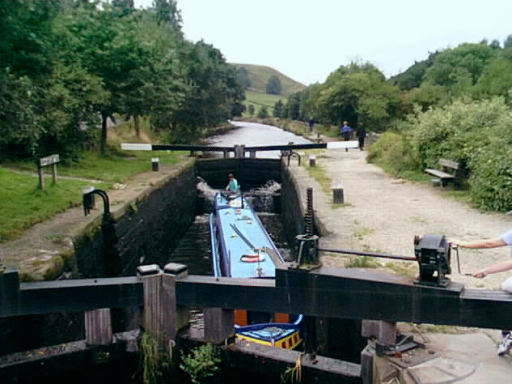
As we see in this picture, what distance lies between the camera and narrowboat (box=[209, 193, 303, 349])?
6594mm

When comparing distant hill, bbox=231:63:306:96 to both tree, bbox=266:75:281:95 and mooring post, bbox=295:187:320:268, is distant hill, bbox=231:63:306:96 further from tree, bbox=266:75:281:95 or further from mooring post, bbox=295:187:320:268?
mooring post, bbox=295:187:320:268

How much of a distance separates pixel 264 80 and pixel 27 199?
16160 centimetres

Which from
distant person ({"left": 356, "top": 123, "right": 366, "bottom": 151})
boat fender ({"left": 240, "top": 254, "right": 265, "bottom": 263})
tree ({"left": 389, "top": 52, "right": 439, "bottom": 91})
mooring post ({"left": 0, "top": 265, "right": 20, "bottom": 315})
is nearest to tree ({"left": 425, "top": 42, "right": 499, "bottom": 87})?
tree ({"left": 389, "top": 52, "right": 439, "bottom": 91})

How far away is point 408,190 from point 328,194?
2069 millimetres

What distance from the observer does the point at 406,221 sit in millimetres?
9820

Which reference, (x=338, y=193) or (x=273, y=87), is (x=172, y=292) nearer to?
(x=338, y=193)

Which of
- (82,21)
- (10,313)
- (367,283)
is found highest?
(82,21)

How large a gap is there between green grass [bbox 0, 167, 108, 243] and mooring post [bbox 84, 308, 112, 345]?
2986mm

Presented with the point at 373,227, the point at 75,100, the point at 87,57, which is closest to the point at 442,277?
the point at 373,227

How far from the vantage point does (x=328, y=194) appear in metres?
13.0

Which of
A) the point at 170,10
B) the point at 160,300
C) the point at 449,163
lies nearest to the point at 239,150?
the point at 449,163

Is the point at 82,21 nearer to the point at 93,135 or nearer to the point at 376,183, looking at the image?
the point at 93,135

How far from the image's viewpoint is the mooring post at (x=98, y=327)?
5.62 meters

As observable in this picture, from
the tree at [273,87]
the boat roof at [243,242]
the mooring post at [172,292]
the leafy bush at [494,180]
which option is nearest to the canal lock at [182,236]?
the boat roof at [243,242]
